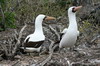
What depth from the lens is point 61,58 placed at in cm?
818

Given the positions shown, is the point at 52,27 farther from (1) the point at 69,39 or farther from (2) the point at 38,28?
(2) the point at 38,28

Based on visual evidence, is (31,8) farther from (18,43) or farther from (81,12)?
(18,43)

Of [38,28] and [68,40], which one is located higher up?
[38,28]

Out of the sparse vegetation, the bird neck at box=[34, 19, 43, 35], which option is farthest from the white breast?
the bird neck at box=[34, 19, 43, 35]

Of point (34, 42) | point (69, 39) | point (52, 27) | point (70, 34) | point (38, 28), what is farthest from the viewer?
point (52, 27)

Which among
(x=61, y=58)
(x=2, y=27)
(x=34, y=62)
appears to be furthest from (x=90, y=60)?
(x=2, y=27)

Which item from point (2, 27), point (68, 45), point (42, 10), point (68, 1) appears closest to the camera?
point (68, 45)

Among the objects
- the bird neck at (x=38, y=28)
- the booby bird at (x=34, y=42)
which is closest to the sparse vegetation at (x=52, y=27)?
the booby bird at (x=34, y=42)

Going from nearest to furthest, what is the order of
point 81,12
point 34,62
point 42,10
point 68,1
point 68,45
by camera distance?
point 34,62 → point 68,45 → point 42,10 → point 81,12 → point 68,1

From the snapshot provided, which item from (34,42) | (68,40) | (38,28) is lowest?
(68,40)

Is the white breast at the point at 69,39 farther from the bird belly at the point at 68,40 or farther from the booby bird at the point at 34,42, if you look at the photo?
the booby bird at the point at 34,42

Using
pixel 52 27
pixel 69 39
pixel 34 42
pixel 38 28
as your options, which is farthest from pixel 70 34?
pixel 52 27

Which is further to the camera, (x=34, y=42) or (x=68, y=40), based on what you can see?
(x=68, y=40)

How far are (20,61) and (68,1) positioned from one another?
30.8 ft
